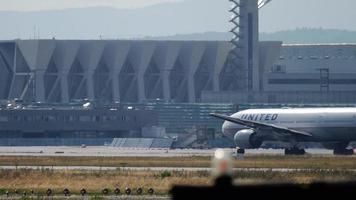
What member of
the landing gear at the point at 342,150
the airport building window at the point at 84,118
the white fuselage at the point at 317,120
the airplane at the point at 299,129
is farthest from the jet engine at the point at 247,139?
the airport building window at the point at 84,118

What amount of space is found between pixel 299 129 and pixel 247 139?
166 inches

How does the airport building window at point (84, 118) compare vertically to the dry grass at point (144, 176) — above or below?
below

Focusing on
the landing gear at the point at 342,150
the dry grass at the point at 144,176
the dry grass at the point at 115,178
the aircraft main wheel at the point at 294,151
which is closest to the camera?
the dry grass at the point at 115,178

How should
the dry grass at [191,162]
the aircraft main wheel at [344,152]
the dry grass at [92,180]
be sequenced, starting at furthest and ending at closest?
the aircraft main wheel at [344,152]
the dry grass at [191,162]
the dry grass at [92,180]

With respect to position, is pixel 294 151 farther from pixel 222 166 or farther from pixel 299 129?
pixel 222 166

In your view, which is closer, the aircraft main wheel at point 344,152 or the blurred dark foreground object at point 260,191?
the blurred dark foreground object at point 260,191

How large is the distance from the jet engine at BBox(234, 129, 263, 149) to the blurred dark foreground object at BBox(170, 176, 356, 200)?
9093 cm

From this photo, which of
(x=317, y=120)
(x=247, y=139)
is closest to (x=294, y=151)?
(x=317, y=120)

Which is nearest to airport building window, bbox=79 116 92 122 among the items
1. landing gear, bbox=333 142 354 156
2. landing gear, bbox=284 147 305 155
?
landing gear, bbox=333 142 354 156

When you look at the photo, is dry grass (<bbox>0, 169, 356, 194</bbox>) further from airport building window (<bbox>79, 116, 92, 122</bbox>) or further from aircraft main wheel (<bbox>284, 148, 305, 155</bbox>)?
airport building window (<bbox>79, 116, 92, 122</bbox>)

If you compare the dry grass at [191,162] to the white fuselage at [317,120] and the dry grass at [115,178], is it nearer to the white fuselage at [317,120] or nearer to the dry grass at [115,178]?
the dry grass at [115,178]

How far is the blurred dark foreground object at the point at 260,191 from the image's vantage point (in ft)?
40.6

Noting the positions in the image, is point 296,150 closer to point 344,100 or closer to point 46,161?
point 46,161

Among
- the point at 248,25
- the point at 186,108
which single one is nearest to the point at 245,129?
the point at 186,108
